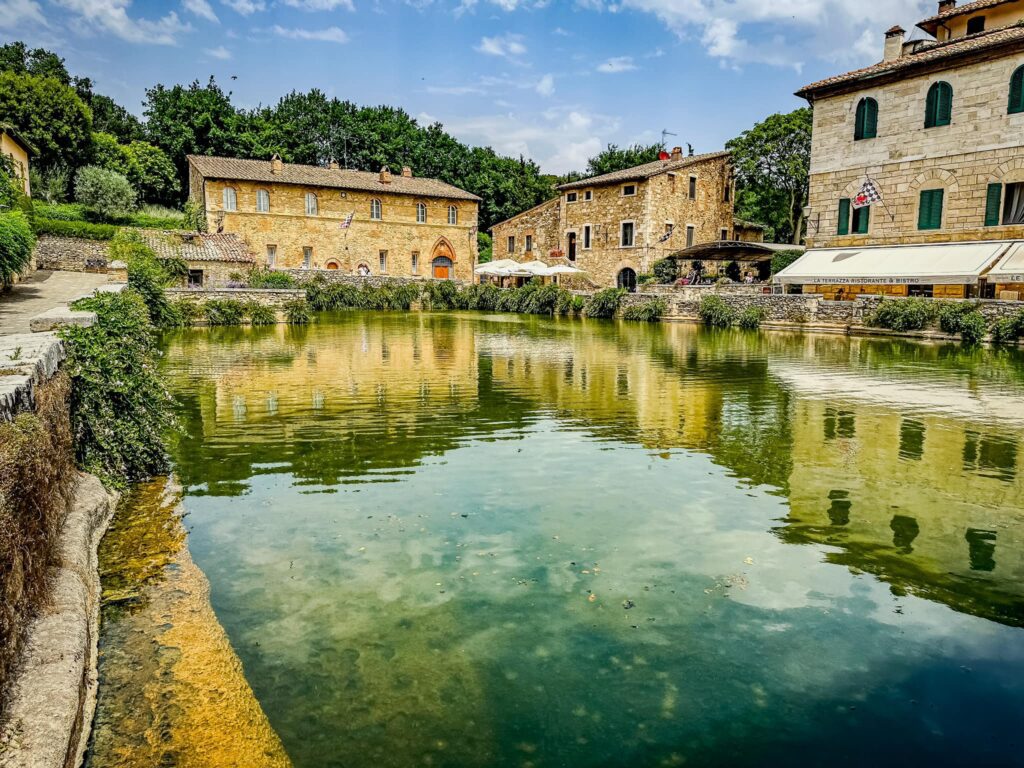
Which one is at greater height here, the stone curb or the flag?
the flag

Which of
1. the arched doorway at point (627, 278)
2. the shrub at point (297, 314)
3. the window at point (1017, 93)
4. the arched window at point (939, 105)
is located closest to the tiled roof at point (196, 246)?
the shrub at point (297, 314)

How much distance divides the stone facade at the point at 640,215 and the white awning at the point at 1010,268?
19540mm

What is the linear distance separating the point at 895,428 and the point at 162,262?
30.0m

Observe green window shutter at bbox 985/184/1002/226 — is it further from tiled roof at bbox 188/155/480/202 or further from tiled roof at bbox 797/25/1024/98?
tiled roof at bbox 188/155/480/202

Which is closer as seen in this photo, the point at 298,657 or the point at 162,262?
the point at 298,657

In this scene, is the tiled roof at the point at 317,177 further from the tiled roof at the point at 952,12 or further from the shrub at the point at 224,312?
the tiled roof at the point at 952,12

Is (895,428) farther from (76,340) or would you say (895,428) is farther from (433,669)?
(76,340)

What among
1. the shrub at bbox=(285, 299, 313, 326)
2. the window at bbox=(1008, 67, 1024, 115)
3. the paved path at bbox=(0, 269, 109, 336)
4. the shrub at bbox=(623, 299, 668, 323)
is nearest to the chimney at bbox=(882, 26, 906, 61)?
the window at bbox=(1008, 67, 1024, 115)

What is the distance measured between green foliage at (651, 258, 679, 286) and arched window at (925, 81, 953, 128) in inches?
592

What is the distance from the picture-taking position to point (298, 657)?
422cm

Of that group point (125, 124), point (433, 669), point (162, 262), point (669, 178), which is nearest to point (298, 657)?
point (433, 669)

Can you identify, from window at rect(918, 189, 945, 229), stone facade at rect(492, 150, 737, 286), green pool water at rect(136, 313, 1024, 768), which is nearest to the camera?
green pool water at rect(136, 313, 1024, 768)

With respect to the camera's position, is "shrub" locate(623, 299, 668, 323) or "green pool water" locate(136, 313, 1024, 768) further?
"shrub" locate(623, 299, 668, 323)

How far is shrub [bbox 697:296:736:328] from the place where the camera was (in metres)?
29.3
